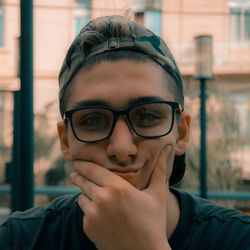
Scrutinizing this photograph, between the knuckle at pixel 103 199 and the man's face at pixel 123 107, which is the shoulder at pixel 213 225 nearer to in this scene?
the man's face at pixel 123 107

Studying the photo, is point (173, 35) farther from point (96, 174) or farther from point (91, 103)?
point (96, 174)

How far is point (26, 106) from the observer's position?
154 cm

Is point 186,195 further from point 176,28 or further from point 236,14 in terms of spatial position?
point 236,14

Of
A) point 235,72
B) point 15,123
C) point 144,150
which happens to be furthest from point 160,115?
point 235,72

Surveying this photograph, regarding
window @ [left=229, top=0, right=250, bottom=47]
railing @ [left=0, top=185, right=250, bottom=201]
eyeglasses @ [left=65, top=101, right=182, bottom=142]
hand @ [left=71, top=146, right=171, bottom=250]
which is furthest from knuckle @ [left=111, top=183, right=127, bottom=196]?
window @ [left=229, top=0, right=250, bottom=47]

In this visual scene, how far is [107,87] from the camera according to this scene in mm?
812

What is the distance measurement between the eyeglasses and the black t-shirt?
286mm

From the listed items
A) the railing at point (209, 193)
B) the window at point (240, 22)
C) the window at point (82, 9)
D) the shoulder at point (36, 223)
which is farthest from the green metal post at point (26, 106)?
the window at point (240, 22)

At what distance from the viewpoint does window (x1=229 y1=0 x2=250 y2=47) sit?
6.78m

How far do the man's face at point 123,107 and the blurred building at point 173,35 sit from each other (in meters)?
4.56

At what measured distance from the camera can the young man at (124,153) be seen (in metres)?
0.71

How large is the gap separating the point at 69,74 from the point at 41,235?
1.50 ft

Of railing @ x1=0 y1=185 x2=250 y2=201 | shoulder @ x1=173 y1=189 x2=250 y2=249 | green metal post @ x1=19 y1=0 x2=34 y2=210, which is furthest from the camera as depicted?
railing @ x1=0 y1=185 x2=250 y2=201

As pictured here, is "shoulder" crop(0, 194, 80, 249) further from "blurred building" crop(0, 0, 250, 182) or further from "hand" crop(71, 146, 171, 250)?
"blurred building" crop(0, 0, 250, 182)
